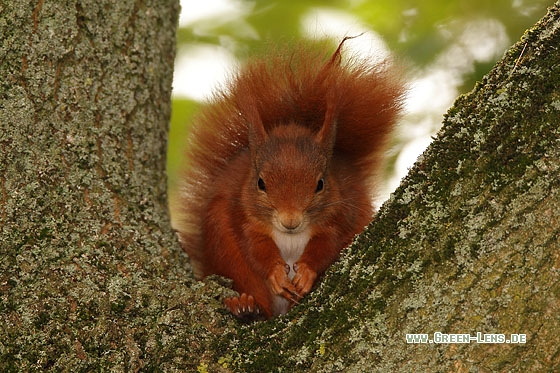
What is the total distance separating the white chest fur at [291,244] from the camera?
278 centimetres

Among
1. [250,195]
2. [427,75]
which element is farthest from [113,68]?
[427,75]

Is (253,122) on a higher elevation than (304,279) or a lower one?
higher

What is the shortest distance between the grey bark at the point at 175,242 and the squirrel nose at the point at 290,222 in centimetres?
45

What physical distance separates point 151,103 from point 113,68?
0.55ft

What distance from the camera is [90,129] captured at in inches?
83.9

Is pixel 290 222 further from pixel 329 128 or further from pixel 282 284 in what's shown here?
pixel 329 128

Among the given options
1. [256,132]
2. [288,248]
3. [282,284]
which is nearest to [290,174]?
[256,132]

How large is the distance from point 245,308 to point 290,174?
547mm

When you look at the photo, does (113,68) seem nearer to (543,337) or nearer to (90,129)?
(90,129)

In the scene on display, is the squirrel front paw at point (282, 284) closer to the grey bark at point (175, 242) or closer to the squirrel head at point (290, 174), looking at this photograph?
the squirrel head at point (290, 174)

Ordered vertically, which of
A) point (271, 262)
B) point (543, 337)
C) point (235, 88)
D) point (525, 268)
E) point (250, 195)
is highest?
point (235, 88)

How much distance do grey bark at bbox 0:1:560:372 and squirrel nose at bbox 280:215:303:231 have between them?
1.47 feet

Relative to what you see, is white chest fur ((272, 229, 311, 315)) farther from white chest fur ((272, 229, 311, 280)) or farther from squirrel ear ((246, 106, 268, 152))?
squirrel ear ((246, 106, 268, 152))

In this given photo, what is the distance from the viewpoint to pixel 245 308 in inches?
94.7
